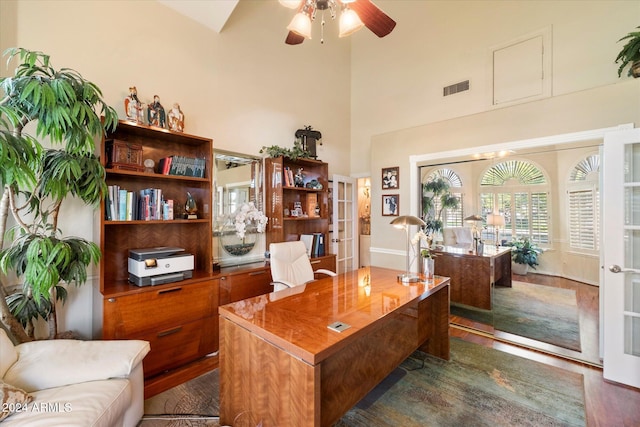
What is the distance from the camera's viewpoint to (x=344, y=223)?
470 cm

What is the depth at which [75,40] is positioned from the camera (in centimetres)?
225

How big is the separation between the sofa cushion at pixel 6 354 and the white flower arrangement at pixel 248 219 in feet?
6.16

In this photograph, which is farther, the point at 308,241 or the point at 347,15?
the point at 308,241

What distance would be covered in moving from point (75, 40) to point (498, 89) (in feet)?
14.4

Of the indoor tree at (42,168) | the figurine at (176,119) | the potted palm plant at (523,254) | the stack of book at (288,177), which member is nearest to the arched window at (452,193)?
the potted palm plant at (523,254)

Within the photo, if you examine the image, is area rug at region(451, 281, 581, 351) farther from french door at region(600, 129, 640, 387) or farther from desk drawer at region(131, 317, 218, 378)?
desk drawer at region(131, 317, 218, 378)

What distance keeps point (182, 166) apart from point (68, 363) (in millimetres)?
1675

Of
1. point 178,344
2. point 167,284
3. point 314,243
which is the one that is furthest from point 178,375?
point 314,243

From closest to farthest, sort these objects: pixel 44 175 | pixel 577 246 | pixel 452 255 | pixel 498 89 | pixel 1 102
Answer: pixel 1 102 < pixel 44 175 < pixel 577 246 < pixel 498 89 < pixel 452 255

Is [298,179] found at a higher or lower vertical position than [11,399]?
higher

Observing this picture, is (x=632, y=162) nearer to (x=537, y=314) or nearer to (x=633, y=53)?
(x=633, y=53)

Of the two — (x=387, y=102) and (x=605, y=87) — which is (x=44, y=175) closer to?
(x=387, y=102)

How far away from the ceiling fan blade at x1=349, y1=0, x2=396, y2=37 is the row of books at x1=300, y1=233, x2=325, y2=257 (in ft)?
8.13

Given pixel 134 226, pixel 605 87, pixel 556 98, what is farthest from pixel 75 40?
pixel 605 87
